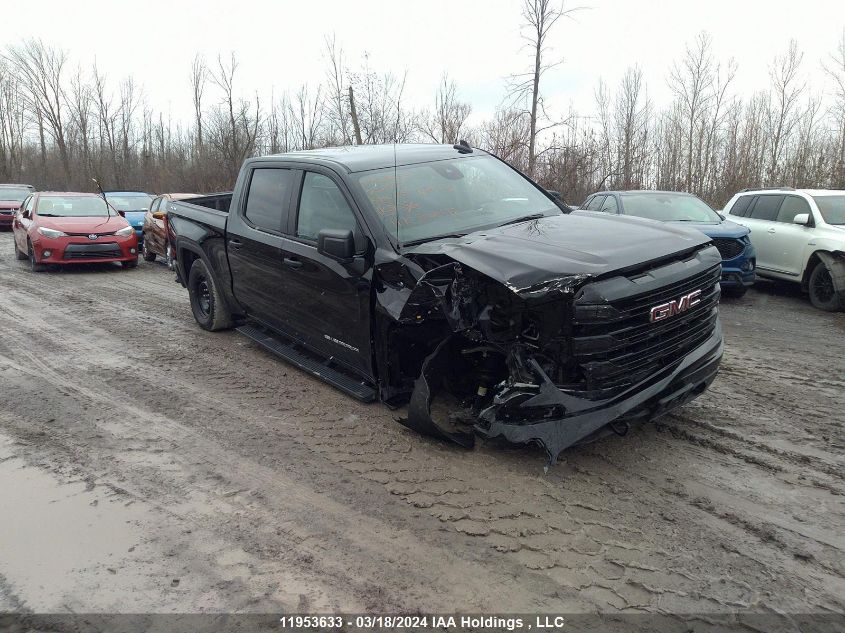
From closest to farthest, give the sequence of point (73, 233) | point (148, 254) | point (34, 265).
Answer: point (73, 233)
point (34, 265)
point (148, 254)

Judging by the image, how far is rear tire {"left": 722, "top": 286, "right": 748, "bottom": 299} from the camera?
962 cm

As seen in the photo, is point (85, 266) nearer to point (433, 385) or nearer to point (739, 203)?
point (433, 385)

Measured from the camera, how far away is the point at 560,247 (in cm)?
373

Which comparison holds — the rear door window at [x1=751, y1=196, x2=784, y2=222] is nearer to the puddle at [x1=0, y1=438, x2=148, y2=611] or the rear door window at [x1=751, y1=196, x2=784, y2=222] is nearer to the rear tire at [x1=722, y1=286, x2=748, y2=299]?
the rear tire at [x1=722, y1=286, x2=748, y2=299]

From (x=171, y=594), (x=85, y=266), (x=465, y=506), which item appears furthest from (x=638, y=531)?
(x=85, y=266)

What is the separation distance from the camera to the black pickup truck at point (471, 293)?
3.47 m

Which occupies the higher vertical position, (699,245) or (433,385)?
(699,245)

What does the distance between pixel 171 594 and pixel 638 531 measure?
7.75 feet

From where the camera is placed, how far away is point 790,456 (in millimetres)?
3957

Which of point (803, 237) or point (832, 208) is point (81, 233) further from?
point (832, 208)

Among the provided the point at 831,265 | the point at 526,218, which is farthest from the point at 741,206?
the point at 526,218

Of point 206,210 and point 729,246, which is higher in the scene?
point 206,210

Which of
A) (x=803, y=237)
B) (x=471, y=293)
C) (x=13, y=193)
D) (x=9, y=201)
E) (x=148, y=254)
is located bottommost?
(x=148, y=254)

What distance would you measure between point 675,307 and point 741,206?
885 cm
